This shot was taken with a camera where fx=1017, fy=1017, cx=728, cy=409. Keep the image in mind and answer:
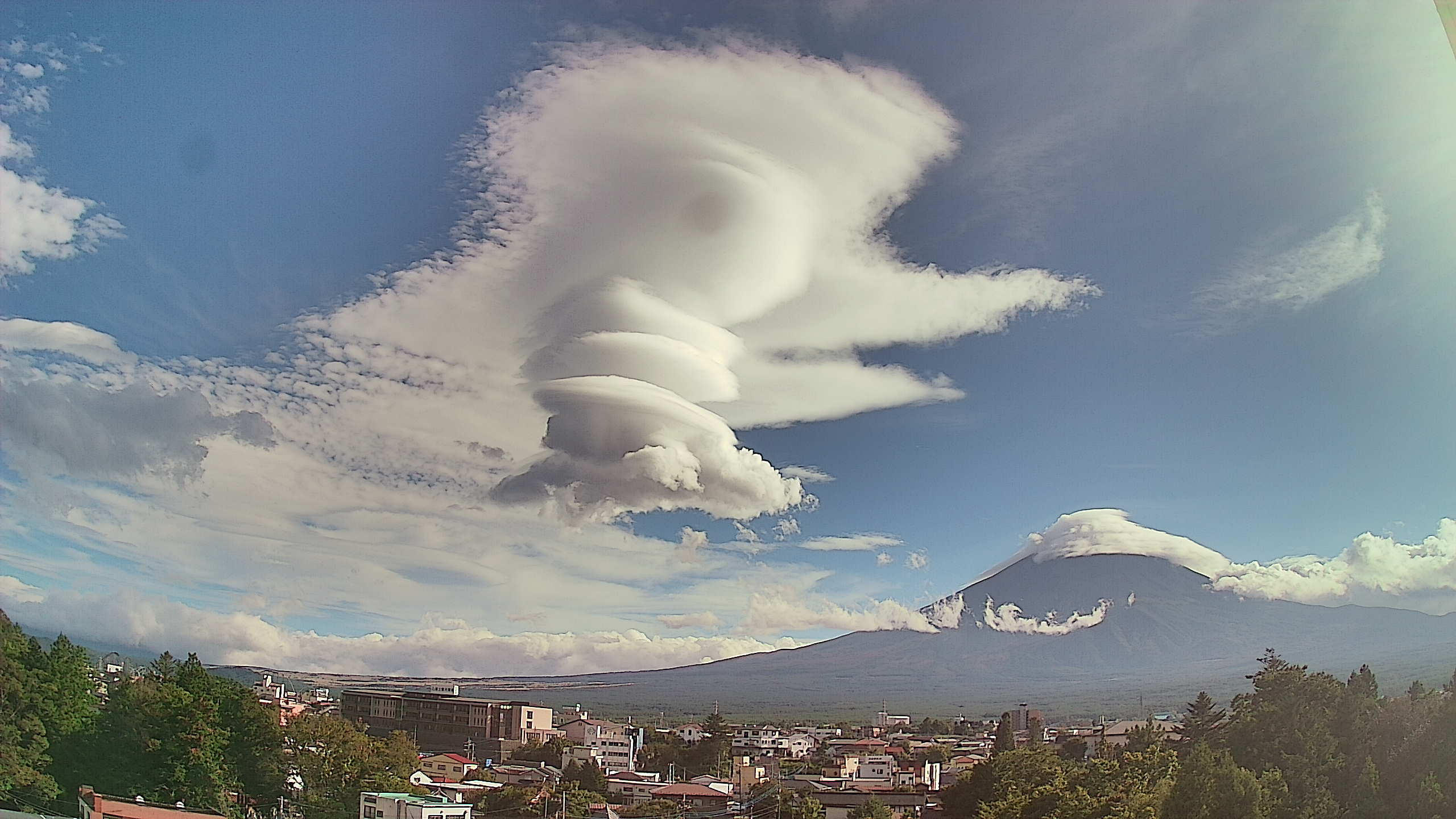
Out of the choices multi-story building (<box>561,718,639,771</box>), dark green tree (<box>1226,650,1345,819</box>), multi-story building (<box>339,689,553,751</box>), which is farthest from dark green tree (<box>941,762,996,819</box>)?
multi-story building (<box>339,689,553,751</box>)

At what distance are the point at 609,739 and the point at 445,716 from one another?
217 centimetres

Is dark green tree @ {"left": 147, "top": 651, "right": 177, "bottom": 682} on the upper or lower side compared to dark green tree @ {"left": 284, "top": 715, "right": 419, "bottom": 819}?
upper

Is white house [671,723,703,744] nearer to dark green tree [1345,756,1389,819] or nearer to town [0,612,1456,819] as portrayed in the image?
town [0,612,1456,819]

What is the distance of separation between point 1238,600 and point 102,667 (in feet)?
42.2

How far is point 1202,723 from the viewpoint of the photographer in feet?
31.8

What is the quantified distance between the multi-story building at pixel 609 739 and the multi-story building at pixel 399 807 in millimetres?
1803

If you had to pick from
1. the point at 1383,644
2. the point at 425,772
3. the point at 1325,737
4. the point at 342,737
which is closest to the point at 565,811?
the point at 425,772

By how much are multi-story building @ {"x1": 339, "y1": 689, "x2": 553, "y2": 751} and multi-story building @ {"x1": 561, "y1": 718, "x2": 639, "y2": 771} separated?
460 millimetres

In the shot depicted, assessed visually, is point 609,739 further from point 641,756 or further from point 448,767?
point 448,767

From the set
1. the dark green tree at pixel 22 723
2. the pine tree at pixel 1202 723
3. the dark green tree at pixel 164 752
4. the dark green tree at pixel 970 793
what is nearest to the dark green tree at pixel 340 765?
the dark green tree at pixel 164 752

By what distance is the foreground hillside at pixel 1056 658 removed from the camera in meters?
11.3

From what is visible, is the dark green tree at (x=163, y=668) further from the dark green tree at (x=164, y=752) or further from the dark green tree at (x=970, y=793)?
the dark green tree at (x=970, y=793)

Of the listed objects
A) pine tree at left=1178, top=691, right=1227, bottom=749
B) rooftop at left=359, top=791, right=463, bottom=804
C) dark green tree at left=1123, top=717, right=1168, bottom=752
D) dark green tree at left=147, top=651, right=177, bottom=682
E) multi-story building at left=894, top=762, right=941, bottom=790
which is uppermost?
dark green tree at left=147, top=651, right=177, bottom=682

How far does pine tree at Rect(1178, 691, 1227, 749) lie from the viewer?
30.3 ft
